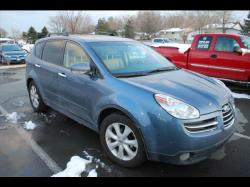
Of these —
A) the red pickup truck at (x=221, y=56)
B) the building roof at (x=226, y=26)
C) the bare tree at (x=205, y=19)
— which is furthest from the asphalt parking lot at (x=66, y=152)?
the bare tree at (x=205, y=19)

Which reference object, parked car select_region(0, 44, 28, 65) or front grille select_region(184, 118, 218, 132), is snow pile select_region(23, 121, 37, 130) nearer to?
front grille select_region(184, 118, 218, 132)

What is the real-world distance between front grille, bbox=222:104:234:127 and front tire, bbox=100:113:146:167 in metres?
1.09

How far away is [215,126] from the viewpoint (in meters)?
3.34

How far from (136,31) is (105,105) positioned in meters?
66.5

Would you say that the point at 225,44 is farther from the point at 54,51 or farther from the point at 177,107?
the point at 177,107

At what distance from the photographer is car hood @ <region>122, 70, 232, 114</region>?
3.38 m

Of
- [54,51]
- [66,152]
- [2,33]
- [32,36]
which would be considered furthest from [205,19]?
[66,152]

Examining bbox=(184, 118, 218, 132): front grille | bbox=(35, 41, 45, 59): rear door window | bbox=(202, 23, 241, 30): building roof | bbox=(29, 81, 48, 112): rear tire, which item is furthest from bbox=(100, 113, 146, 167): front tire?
bbox=(202, 23, 241, 30): building roof

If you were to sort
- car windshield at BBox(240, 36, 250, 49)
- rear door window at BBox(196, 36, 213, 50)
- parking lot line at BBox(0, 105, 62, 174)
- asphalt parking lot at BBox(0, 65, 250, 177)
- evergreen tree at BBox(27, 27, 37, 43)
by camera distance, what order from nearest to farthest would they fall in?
asphalt parking lot at BBox(0, 65, 250, 177) → parking lot line at BBox(0, 105, 62, 174) → car windshield at BBox(240, 36, 250, 49) → rear door window at BBox(196, 36, 213, 50) → evergreen tree at BBox(27, 27, 37, 43)

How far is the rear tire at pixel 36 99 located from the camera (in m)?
5.87

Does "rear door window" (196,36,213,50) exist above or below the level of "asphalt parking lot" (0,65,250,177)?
above

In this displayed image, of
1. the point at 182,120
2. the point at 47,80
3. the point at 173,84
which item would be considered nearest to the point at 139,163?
the point at 182,120

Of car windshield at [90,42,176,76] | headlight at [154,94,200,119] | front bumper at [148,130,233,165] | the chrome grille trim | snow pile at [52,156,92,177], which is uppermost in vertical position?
car windshield at [90,42,176,76]

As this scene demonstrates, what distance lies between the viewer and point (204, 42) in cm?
878
